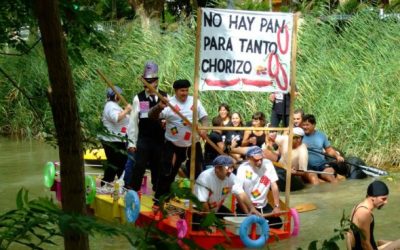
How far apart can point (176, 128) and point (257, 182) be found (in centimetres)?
99

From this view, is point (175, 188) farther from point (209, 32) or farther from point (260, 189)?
point (260, 189)

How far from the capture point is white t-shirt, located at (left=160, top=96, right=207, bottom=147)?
8.60 metres

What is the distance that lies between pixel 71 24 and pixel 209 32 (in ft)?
11.8

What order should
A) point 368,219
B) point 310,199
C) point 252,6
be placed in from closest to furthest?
point 368,219 < point 310,199 < point 252,6

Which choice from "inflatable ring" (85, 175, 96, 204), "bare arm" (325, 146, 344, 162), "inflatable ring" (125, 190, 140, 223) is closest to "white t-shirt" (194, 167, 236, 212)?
"inflatable ring" (125, 190, 140, 223)

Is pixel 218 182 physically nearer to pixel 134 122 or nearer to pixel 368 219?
pixel 134 122

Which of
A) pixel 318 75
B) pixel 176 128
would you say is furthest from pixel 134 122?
pixel 318 75

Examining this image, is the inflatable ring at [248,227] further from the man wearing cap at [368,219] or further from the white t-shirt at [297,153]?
the white t-shirt at [297,153]

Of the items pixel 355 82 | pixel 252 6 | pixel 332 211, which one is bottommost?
pixel 332 211

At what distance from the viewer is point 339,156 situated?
12.0m

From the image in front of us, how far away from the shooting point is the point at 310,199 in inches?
421

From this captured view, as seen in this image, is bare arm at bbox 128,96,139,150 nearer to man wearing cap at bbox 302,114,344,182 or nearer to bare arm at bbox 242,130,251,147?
bare arm at bbox 242,130,251,147

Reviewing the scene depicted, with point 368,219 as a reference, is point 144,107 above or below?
above

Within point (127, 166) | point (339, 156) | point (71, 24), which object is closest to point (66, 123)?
point (71, 24)
